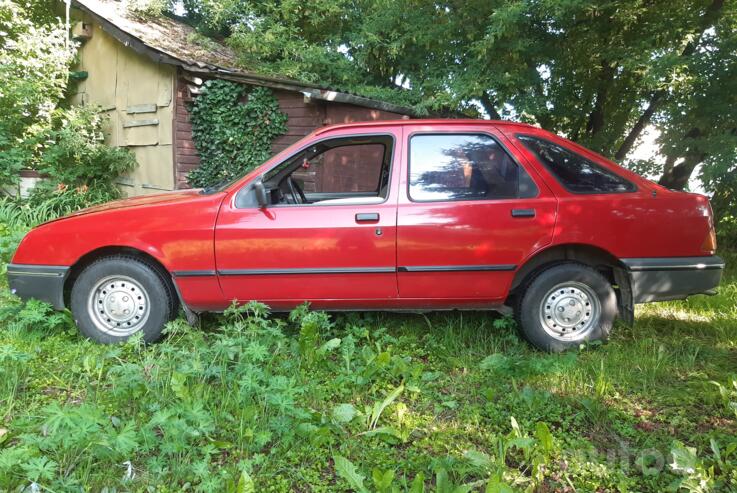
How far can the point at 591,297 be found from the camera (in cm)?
363

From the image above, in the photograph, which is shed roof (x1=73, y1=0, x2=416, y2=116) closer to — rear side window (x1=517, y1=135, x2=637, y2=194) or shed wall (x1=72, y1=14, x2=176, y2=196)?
shed wall (x1=72, y1=14, x2=176, y2=196)

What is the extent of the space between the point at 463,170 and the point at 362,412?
1938 millimetres

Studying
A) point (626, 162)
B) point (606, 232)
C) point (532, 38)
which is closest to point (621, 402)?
point (606, 232)

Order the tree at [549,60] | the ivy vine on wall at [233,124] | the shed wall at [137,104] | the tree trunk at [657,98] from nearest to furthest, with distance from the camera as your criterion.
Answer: the tree at [549,60] → the tree trunk at [657,98] → the ivy vine on wall at [233,124] → the shed wall at [137,104]

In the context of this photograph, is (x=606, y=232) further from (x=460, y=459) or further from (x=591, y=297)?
(x=460, y=459)

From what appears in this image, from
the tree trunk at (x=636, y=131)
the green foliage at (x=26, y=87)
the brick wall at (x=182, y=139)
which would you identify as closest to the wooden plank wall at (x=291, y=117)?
the brick wall at (x=182, y=139)

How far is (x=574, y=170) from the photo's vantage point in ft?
11.9

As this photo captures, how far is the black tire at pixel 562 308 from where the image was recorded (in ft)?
11.8

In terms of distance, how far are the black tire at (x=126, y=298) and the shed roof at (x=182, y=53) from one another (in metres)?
5.53


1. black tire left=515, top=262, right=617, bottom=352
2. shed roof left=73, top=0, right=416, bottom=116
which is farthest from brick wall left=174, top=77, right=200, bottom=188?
black tire left=515, top=262, right=617, bottom=352

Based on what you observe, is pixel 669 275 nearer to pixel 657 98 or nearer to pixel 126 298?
pixel 126 298

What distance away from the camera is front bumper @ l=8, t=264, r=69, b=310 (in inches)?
141

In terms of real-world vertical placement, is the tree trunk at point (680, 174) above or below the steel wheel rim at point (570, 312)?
above

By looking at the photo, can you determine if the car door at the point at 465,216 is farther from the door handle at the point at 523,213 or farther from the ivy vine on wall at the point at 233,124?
the ivy vine on wall at the point at 233,124
